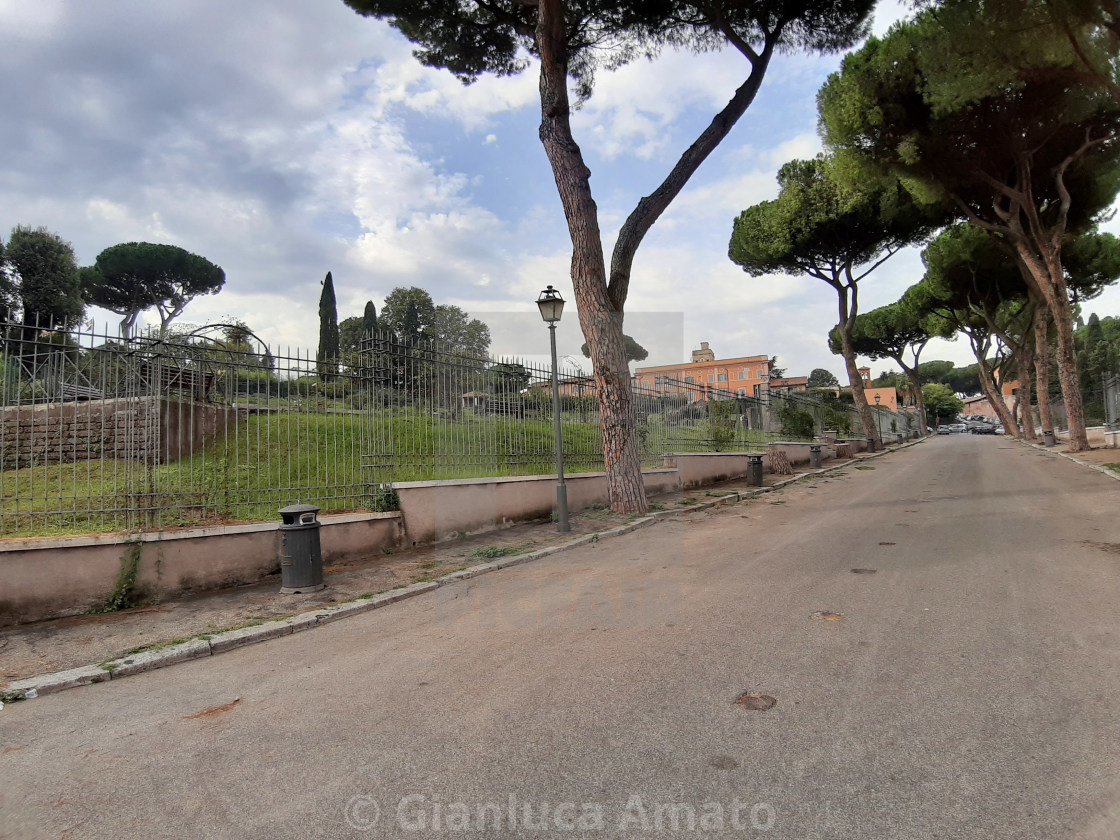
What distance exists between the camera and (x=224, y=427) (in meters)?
7.06

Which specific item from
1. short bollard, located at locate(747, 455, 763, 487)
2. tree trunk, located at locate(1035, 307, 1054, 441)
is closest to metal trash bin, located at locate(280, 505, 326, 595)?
short bollard, located at locate(747, 455, 763, 487)

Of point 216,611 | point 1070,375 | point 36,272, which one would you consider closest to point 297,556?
point 216,611

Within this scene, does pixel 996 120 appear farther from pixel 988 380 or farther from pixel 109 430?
pixel 988 380

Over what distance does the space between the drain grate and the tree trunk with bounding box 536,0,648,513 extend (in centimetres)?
766

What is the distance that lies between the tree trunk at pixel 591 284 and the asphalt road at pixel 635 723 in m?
5.19

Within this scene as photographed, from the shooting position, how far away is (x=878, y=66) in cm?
1762

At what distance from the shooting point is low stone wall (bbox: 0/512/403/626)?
526 centimetres

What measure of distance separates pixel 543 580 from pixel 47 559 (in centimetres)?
441

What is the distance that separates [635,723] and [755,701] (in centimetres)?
64

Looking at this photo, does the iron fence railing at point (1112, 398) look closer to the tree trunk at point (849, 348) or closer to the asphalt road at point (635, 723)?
the tree trunk at point (849, 348)

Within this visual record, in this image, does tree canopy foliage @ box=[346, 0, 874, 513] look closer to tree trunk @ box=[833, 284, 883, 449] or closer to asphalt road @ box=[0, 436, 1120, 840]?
asphalt road @ box=[0, 436, 1120, 840]

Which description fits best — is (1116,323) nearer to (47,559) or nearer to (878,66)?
(878,66)

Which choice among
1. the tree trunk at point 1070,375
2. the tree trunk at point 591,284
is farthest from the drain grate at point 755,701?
the tree trunk at point 1070,375

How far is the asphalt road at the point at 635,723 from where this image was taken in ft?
7.47
